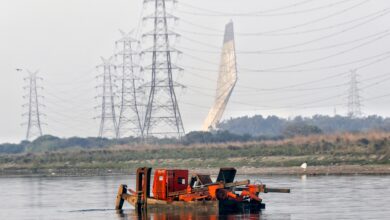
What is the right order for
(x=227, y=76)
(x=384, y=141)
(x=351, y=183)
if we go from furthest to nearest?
(x=227, y=76) → (x=384, y=141) → (x=351, y=183)

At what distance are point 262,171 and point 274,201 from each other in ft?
143

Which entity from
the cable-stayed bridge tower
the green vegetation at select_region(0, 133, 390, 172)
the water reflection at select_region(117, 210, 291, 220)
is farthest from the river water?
the cable-stayed bridge tower

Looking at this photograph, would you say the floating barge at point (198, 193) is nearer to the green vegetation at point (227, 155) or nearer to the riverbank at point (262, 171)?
the riverbank at point (262, 171)

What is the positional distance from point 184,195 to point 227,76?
124381 millimetres

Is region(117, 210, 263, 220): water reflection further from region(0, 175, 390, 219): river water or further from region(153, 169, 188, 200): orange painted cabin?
region(153, 169, 188, 200): orange painted cabin

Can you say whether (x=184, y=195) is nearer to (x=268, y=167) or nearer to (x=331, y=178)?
(x=331, y=178)

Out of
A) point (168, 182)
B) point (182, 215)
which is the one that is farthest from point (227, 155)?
point (182, 215)

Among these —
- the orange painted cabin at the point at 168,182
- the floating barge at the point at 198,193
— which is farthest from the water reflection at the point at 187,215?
the orange painted cabin at the point at 168,182

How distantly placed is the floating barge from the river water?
0.89 metres

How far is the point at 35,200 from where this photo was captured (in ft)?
265

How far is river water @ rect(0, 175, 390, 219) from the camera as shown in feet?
196

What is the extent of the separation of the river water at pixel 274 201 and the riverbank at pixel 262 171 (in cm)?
636

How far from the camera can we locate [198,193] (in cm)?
6222

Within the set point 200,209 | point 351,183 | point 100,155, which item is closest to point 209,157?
point 100,155
